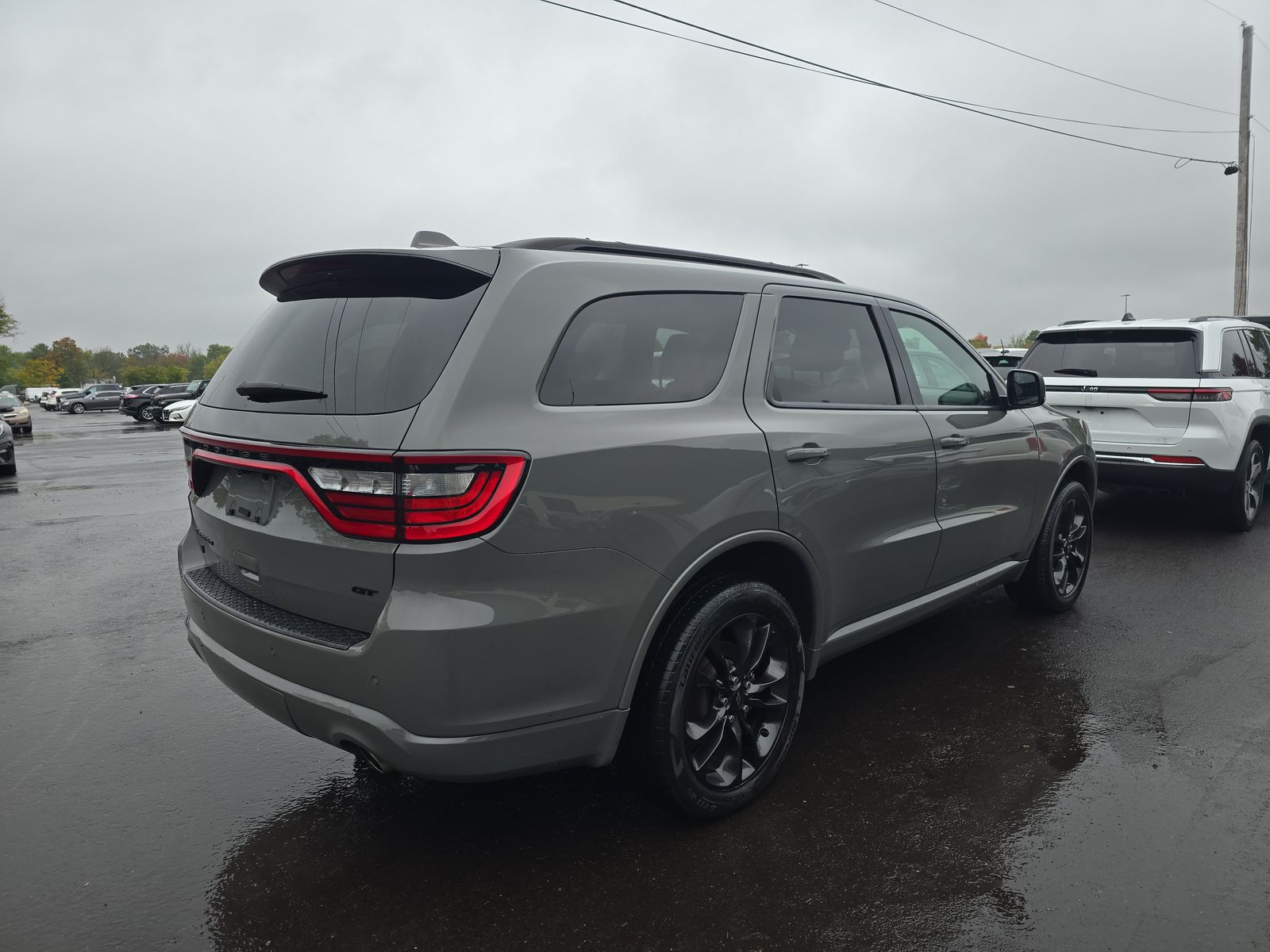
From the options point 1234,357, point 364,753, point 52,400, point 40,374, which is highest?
point 40,374

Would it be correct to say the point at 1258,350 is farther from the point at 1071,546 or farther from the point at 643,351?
the point at 643,351

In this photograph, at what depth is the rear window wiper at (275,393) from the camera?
100 inches

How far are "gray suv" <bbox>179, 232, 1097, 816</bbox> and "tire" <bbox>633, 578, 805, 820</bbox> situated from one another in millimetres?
10

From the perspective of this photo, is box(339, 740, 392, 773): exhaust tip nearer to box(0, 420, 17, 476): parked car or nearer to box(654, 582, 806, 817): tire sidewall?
box(654, 582, 806, 817): tire sidewall

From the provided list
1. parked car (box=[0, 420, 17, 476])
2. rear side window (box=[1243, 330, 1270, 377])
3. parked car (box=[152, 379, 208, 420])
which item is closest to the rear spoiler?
rear side window (box=[1243, 330, 1270, 377])

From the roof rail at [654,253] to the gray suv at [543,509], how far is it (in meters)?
0.02

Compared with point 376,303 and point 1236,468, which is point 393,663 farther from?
point 1236,468

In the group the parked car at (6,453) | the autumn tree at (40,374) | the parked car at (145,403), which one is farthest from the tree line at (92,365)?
the parked car at (6,453)

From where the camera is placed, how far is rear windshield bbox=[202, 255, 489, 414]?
238 cm

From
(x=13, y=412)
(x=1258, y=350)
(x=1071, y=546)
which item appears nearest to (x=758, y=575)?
(x=1071, y=546)

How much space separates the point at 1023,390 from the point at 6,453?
15.3 metres

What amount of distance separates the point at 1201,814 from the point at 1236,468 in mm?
5208

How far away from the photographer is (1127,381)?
723 cm

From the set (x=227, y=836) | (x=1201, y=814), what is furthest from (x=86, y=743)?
(x=1201, y=814)
